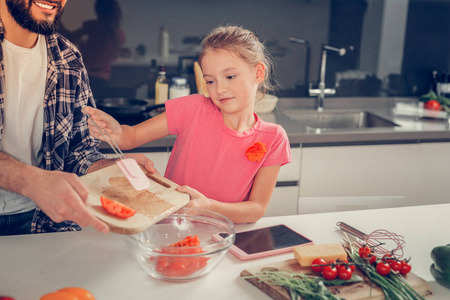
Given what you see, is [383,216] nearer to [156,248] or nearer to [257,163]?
[257,163]

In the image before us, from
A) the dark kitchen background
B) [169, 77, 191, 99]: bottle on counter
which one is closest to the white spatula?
[169, 77, 191, 99]: bottle on counter

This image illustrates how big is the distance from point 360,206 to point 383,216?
0.27 m

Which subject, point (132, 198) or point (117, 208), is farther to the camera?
point (132, 198)

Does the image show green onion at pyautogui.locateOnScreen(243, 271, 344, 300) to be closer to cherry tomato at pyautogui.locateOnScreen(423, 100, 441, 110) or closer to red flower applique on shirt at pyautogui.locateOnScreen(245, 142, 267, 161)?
red flower applique on shirt at pyautogui.locateOnScreen(245, 142, 267, 161)

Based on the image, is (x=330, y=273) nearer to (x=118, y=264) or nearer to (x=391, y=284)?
Answer: (x=391, y=284)

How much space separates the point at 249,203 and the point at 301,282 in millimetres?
497

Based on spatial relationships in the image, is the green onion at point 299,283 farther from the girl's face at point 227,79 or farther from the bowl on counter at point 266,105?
the bowl on counter at point 266,105

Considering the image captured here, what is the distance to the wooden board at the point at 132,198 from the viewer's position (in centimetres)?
110

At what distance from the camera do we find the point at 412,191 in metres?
2.72

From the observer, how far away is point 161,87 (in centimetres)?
277

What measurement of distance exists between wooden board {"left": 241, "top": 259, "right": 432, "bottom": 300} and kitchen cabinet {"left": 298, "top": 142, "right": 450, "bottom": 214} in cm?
135

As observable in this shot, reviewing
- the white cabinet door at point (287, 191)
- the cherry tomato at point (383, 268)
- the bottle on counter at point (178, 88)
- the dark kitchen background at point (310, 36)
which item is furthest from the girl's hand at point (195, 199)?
the dark kitchen background at point (310, 36)

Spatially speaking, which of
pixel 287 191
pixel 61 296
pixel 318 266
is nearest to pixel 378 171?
pixel 287 191

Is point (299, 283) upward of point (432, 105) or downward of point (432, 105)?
downward
